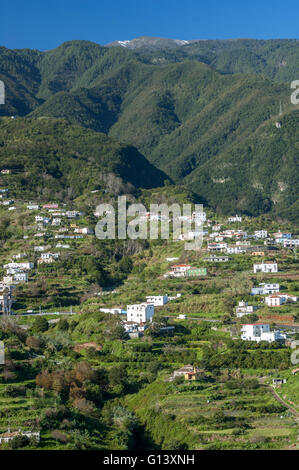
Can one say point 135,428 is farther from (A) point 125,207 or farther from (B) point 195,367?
(A) point 125,207

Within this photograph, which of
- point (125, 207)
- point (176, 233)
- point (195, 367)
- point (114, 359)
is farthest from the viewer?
point (125, 207)

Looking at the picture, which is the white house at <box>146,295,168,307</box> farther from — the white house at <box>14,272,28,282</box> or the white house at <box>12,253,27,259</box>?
the white house at <box>12,253,27,259</box>

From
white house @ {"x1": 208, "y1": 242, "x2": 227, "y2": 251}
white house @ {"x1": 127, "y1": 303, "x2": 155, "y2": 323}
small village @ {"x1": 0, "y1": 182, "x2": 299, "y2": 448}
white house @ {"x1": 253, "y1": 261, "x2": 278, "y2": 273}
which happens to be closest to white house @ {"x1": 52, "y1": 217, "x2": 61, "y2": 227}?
small village @ {"x1": 0, "y1": 182, "x2": 299, "y2": 448}

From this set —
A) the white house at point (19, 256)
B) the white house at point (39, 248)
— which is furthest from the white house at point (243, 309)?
the white house at point (39, 248)

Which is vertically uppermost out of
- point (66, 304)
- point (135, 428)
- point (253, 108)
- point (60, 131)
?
point (253, 108)

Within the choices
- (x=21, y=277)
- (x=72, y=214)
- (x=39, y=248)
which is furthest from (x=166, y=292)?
(x=72, y=214)

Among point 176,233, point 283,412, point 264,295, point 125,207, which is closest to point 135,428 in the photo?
point 283,412
